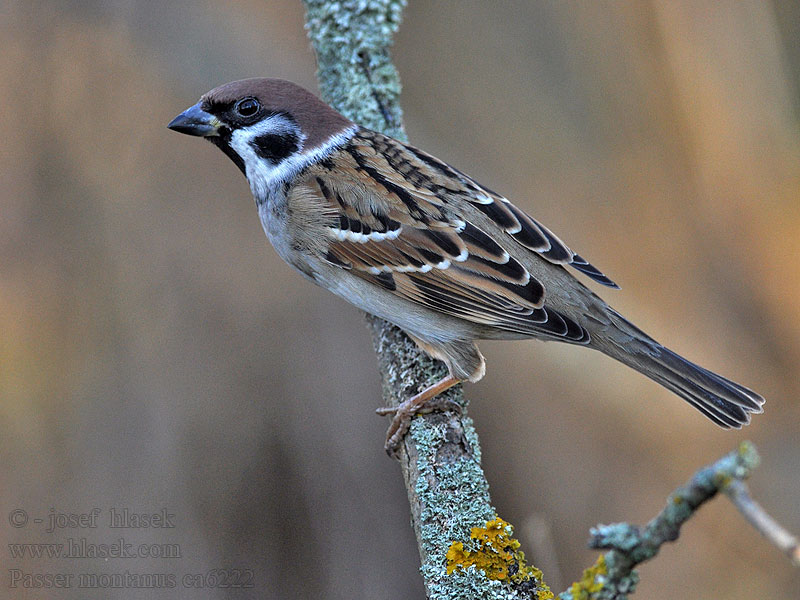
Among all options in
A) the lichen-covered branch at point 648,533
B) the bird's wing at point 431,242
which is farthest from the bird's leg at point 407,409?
the lichen-covered branch at point 648,533

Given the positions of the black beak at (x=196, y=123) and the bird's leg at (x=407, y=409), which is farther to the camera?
the black beak at (x=196, y=123)

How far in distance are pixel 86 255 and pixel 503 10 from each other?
3205 millimetres

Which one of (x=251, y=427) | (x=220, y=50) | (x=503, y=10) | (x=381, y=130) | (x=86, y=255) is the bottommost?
(x=251, y=427)

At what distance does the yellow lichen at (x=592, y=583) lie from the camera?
1.71m

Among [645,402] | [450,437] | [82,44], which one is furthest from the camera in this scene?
[645,402]

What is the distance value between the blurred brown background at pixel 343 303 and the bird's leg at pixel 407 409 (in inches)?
26.6

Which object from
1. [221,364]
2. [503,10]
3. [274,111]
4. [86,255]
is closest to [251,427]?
[221,364]

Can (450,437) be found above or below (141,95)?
below

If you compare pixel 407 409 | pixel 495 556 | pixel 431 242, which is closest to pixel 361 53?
pixel 431 242

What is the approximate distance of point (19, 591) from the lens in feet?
11.8

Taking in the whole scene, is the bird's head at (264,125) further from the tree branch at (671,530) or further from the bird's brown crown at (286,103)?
the tree branch at (671,530)

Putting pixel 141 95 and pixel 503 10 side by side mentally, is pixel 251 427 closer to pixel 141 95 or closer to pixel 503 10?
pixel 141 95

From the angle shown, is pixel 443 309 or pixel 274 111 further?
pixel 274 111

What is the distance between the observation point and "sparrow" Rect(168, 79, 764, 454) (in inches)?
123
